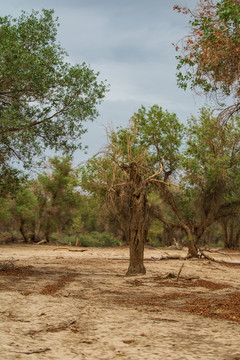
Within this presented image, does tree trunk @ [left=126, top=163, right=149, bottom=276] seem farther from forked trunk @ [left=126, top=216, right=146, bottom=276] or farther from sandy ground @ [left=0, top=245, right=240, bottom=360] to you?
sandy ground @ [left=0, top=245, right=240, bottom=360]

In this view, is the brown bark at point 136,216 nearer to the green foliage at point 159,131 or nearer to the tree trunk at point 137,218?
the tree trunk at point 137,218

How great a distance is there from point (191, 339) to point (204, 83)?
24.1ft

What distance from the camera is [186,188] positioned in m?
24.0

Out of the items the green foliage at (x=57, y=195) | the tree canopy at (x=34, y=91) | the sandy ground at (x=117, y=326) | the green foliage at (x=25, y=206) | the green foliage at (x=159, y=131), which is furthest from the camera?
the green foliage at (x=57, y=195)

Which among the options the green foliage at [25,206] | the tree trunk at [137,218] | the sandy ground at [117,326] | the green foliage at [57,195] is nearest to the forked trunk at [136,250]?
the tree trunk at [137,218]

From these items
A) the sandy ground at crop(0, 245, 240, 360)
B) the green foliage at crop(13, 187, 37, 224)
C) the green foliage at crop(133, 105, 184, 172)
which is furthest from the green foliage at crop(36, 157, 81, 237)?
the sandy ground at crop(0, 245, 240, 360)

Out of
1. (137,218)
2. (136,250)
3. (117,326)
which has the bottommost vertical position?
(117,326)

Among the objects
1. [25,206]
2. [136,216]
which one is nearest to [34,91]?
[136,216]

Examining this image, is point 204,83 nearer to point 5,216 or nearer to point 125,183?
point 125,183

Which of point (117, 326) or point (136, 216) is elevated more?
point (136, 216)

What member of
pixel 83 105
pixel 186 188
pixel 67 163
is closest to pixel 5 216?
pixel 67 163

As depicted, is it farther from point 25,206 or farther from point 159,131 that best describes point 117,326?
point 25,206

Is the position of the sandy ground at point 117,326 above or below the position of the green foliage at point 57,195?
below

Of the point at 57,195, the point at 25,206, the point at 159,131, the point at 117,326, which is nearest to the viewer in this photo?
the point at 117,326
